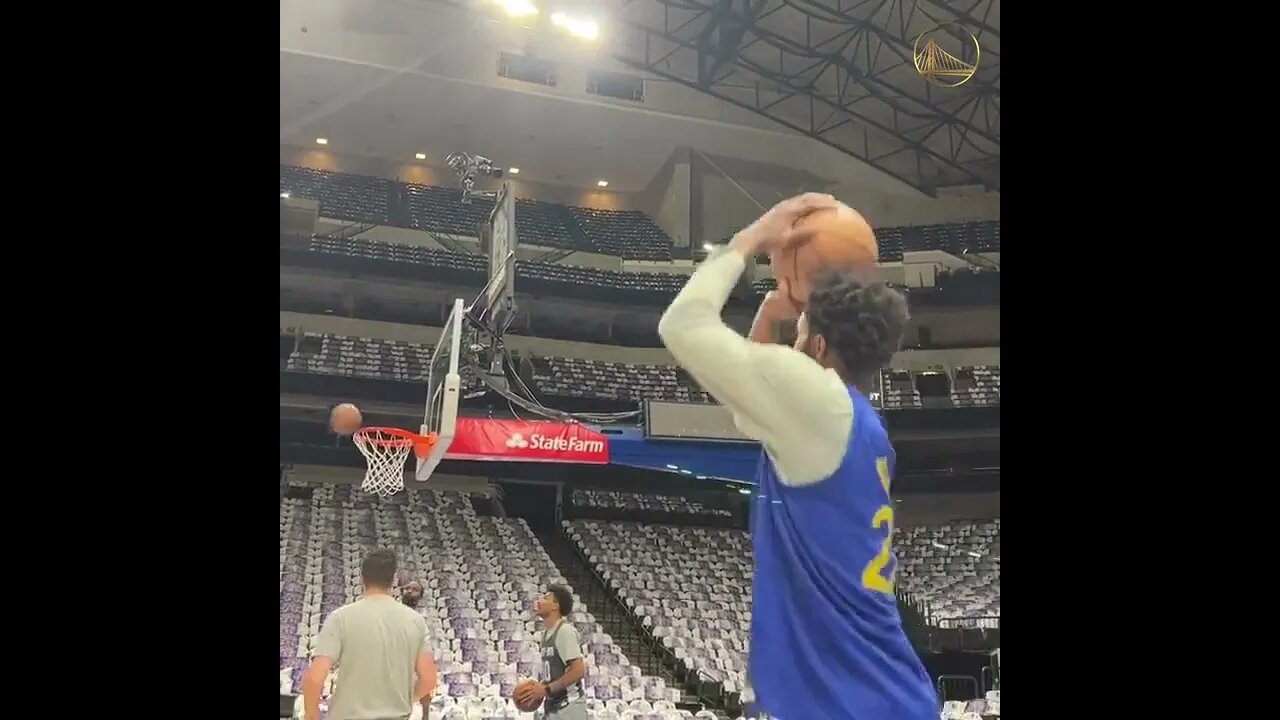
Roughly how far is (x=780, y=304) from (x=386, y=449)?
180 cm

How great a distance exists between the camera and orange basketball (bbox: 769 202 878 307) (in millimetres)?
2072

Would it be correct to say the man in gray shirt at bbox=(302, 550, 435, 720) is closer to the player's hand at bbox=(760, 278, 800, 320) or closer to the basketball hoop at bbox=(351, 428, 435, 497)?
the basketball hoop at bbox=(351, 428, 435, 497)

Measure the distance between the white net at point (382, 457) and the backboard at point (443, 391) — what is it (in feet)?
0.25

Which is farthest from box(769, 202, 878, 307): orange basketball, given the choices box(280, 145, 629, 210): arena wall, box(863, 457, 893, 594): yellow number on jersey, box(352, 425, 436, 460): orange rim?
box(352, 425, 436, 460): orange rim

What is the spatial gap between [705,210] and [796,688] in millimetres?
1680

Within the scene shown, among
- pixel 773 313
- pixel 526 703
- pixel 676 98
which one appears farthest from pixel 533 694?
pixel 676 98

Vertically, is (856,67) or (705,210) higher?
(856,67)

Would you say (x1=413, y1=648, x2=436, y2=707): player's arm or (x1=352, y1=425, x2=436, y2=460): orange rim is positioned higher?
(x1=352, y1=425, x2=436, y2=460): orange rim

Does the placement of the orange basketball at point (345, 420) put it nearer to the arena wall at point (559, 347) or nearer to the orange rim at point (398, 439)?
the orange rim at point (398, 439)

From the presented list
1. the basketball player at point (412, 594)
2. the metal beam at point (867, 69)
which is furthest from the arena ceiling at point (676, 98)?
the basketball player at point (412, 594)

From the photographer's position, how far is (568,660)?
3111 mm
